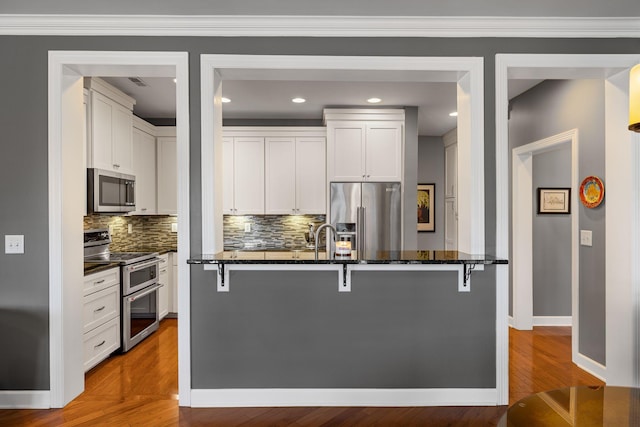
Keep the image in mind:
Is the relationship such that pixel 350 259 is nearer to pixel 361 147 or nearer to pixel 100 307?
pixel 100 307

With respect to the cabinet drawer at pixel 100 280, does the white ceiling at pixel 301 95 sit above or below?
above

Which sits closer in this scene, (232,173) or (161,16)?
(161,16)

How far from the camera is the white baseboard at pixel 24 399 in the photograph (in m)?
2.59

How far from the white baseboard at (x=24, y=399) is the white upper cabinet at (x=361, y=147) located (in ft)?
11.1

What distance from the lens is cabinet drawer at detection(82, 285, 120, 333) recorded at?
3139 mm

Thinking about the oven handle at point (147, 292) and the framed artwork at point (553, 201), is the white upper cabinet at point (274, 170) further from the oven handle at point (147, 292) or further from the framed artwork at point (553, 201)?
the framed artwork at point (553, 201)

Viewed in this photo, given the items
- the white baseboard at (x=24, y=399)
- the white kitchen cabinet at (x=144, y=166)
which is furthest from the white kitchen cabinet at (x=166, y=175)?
the white baseboard at (x=24, y=399)

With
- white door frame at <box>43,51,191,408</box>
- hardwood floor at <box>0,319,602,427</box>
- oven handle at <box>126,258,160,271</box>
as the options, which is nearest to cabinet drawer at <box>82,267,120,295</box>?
oven handle at <box>126,258,160,271</box>

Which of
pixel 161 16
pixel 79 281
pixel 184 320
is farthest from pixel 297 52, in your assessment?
pixel 79 281

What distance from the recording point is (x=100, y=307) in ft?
11.0

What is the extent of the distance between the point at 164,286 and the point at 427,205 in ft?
14.1

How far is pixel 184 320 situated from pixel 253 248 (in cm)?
280

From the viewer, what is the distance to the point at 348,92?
13.9 feet

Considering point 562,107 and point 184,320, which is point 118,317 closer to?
point 184,320
